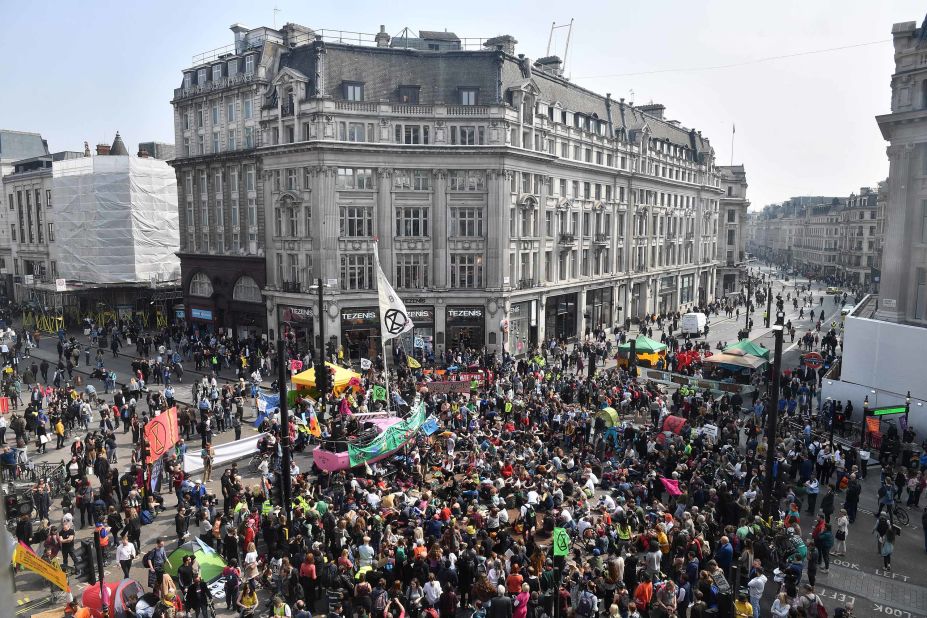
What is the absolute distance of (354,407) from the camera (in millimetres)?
30547

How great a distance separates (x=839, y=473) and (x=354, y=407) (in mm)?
19428

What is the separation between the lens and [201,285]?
5547 cm

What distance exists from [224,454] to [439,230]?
994 inches

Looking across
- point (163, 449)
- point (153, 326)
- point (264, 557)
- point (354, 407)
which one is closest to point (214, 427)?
point (354, 407)

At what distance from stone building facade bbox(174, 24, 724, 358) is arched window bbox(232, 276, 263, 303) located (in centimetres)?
73

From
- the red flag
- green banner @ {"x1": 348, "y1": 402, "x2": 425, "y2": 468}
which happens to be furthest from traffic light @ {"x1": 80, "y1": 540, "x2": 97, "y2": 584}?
green banner @ {"x1": 348, "y1": 402, "x2": 425, "y2": 468}

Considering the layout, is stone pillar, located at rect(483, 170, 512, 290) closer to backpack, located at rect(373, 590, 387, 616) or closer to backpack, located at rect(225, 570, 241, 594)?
backpack, located at rect(225, 570, 241, 594)

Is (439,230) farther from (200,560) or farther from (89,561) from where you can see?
(200,560)

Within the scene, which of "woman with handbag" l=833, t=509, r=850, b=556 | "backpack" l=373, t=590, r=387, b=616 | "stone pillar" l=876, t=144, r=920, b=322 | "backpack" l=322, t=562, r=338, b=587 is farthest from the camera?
"stone pillar" l=876, t=144, r=920, b=322

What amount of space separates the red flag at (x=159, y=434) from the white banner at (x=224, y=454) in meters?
2.05

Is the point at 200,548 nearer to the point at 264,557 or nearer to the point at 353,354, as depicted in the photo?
the point at 264,557

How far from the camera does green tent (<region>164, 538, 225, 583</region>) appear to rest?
16016 millimetres

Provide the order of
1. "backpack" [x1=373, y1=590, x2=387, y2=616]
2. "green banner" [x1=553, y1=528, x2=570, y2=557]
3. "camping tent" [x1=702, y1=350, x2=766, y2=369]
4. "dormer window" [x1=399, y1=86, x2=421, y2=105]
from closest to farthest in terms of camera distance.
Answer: "backpack" [x1=373, y1=590, x2=387, y2=616] → "green banner" [x1=553, y1=528, x2=570, y2=557] → "camping tent" [x1=702, y1=350, x2=766, y2=369] → "dormer window" [x1=399, y1=86, x2=421, y2=105]

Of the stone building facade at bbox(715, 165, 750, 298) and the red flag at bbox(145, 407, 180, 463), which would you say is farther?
the stone building facade at bbox(715, 165, 750, 298)
